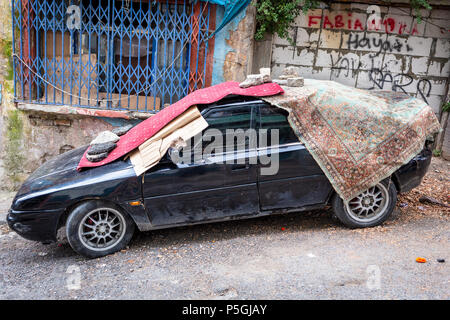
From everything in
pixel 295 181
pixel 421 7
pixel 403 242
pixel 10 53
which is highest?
pixel 421 7

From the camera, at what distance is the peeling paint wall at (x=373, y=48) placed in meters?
7.18

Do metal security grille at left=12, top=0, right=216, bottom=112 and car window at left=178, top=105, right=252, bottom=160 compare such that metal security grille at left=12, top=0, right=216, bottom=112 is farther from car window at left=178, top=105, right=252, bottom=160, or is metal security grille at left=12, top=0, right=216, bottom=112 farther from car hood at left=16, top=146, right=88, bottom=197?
car window at left=178, top=105, right=252, bottom=160

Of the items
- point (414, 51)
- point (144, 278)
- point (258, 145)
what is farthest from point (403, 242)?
point (414, 51)

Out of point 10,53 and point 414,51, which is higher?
point 414,51

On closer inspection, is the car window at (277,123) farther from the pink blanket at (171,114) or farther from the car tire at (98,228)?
the car tire at (98,228)

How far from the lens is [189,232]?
193 inches

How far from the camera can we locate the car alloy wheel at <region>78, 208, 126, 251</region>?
4.24 m

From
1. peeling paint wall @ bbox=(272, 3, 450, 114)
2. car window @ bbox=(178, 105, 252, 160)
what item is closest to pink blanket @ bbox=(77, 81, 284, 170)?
car window @ bbox=(178, 105, 252, 160)

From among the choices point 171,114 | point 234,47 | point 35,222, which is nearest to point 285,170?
point 171,114

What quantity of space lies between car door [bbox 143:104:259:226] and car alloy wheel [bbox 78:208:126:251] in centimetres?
35

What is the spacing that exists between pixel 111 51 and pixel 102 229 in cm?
338
